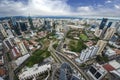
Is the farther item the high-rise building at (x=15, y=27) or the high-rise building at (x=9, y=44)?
the high-rise building at (x=15, y=27)

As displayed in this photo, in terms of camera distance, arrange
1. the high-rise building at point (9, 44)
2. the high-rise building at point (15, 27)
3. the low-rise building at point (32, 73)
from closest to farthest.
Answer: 1. the low-rise building at point (32, 73)
2. the high-rise building at point (9, 44)
3. the high-rise building at point (15, 27)

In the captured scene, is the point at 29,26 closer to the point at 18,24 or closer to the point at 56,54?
the point at 18,24

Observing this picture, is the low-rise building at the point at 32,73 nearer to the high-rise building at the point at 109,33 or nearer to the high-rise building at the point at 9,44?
the high-rise building at the point at 9,44

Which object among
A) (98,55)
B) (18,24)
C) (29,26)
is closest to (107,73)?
(98,55)

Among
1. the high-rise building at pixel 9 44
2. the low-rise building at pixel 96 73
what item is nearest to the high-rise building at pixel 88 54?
the low-rise building at pixel 96 73

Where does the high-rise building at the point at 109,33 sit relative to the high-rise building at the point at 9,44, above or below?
above

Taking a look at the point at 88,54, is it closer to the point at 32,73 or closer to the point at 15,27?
the point at 32,73

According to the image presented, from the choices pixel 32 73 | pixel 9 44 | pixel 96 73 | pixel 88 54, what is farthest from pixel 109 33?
pixel 9 44

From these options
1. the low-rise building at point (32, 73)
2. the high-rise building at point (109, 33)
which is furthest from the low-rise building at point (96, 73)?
the high-rise building at point (109, 33)

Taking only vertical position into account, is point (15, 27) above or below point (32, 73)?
above

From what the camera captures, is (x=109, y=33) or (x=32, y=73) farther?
(x=109, y=33)

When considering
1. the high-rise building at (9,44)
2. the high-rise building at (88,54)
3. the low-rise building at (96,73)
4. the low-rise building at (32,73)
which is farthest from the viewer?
the high-rise building at (9,44)
